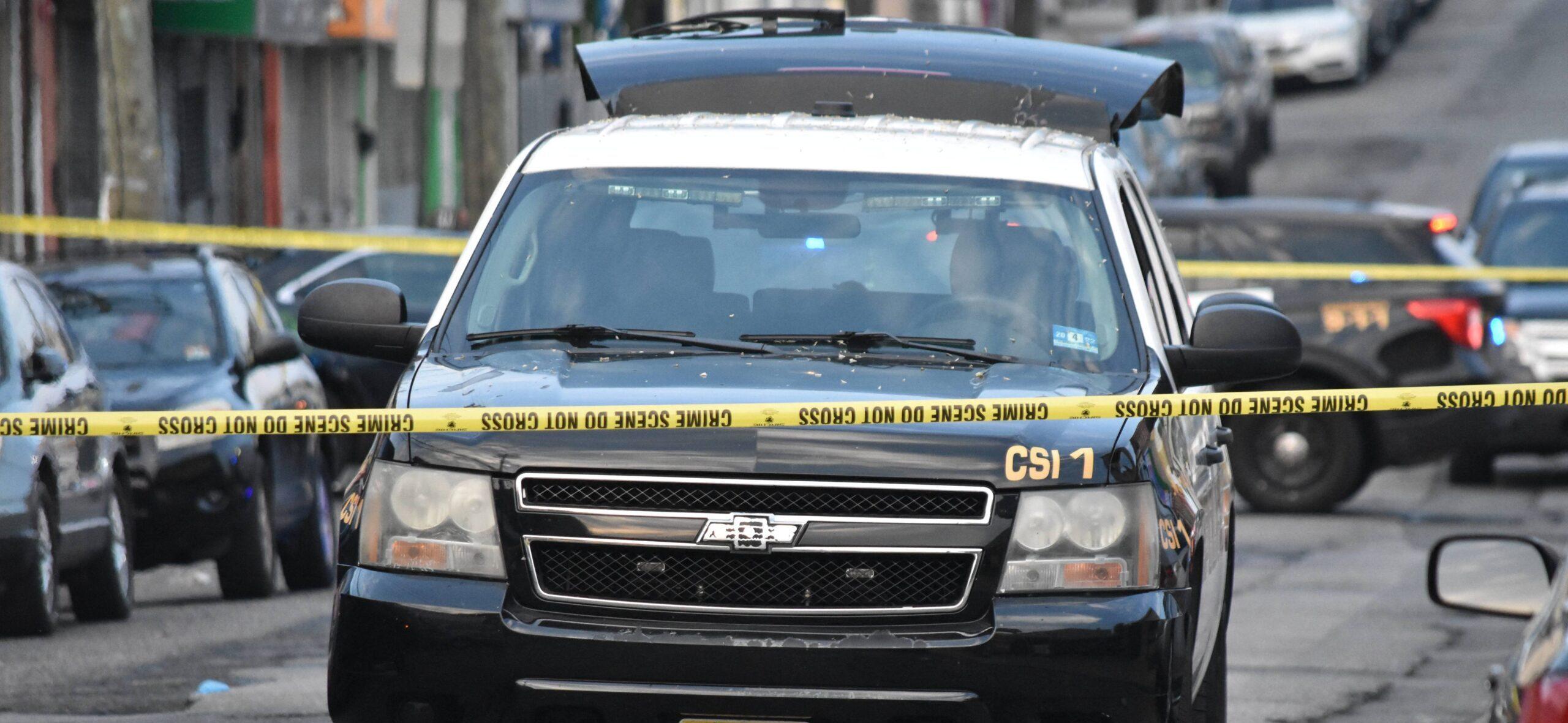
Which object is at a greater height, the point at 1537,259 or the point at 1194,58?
the point at 1537,259

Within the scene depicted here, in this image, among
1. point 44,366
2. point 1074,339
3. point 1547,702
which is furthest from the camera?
point 44,366

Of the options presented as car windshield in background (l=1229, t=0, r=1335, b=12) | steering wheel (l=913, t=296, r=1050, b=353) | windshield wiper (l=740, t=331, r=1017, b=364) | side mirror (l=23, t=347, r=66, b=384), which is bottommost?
car windshield in background (l=1229, t=0, r=1335, b=12)

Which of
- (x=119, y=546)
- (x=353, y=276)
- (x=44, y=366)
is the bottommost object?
(x=353, y=276)

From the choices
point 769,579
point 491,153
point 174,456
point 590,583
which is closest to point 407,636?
point 590,583

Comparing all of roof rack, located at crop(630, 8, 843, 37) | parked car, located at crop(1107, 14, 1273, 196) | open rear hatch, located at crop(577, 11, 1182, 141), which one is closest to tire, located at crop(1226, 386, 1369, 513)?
roof rack, located at crop(630, 8, 843, 37)

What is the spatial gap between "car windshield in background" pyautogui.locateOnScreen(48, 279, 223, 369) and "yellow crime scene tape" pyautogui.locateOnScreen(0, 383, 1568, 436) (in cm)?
605

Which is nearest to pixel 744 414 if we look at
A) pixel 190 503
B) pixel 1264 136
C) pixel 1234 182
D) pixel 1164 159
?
pixel 190 503

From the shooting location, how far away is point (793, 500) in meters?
5.48

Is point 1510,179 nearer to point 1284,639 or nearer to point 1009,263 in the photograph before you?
point 1284,639

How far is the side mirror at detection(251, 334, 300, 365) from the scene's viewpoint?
12.3 metres

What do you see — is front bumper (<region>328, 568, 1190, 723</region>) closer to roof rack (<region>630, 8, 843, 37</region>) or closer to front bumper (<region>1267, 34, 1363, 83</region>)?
roof rack (<region>630, 8, 843, 37</region>)

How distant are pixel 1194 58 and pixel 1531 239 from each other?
14709 mm

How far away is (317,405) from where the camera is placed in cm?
1328

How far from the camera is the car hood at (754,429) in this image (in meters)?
5.46
